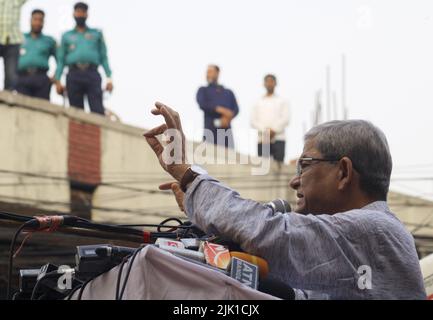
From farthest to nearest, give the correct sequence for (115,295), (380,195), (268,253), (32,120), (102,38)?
(32,120) → (102,38) → (380,195) → (268,253) → (115,295)

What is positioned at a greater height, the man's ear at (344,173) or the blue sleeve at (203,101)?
the blue sleeve at (203,101)

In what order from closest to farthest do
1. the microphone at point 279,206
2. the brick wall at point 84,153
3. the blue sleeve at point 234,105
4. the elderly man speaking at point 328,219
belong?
the elderly man speaking at point 328,219
the microphone at point 279,206
the blue sleeve at point 234,105
the brick wall at point 84,153

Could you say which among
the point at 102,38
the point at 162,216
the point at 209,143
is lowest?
the point at 162,216

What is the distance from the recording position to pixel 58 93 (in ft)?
41.9

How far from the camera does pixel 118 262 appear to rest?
3.20 meters

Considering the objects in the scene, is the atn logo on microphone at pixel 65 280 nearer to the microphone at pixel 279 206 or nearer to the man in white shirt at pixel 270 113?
the microphone at pixel 279 206

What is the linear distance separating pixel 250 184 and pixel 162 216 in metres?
2.14

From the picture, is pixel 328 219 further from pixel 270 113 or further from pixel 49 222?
pixel 270 113

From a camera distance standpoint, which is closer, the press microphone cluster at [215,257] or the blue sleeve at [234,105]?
the press microphone cluster at [215,257]

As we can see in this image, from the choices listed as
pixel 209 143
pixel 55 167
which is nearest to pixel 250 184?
pixel 209 143

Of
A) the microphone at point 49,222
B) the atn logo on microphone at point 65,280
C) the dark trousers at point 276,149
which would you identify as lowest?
the atn logo on microphone at point 65,280

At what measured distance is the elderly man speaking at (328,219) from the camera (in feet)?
11.3

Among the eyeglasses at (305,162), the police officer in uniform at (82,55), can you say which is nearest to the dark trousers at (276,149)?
the police officer in uniform at (82,55)

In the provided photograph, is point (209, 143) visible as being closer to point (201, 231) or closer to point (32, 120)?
point (32, 120)
